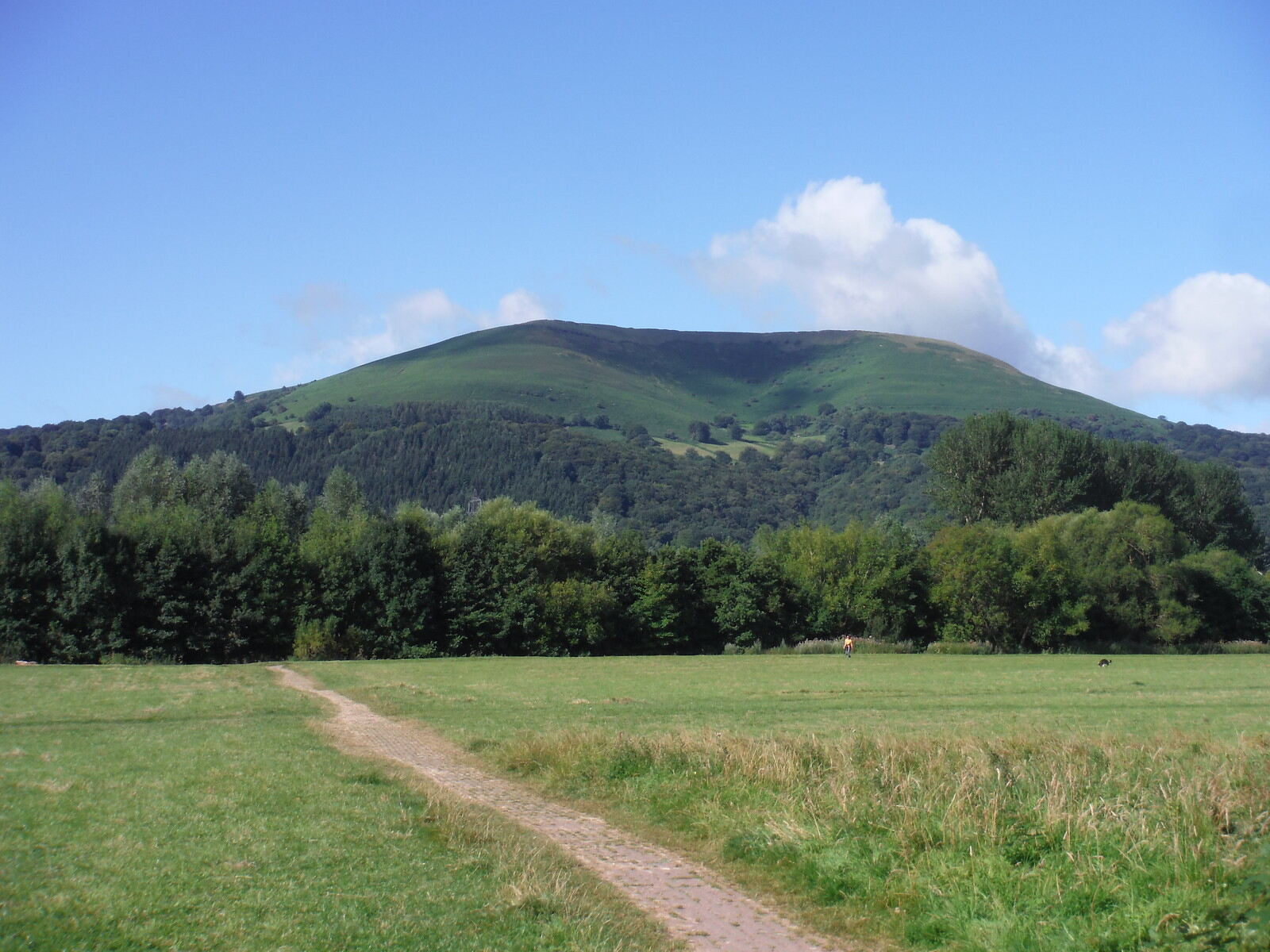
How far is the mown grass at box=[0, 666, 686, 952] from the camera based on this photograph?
8.84 meters

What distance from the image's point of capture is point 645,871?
1171cm

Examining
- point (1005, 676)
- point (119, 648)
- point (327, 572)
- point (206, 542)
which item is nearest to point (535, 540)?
point (327, 572)

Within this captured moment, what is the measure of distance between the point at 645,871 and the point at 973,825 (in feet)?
12.2

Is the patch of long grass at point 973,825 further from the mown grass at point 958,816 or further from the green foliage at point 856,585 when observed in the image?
the green foliage at point 856,585

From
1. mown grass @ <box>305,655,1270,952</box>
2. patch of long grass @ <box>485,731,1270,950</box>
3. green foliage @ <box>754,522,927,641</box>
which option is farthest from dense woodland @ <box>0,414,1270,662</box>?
patch of long grass @ <box>485,731,1270,950</box>

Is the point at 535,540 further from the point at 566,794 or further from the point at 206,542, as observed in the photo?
the point at 566,794

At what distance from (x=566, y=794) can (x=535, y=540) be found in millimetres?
60602

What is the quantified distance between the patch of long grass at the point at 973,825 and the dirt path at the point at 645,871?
2.12 ft

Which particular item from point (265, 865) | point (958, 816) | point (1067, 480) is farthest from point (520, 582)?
point (1067, 480)

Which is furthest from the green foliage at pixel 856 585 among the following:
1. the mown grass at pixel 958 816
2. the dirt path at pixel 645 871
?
the dirt path at pixel 645 871

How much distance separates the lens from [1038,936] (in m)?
8.76

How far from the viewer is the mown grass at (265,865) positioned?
8844 mm

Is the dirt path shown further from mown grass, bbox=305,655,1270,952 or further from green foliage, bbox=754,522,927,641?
green foliage, bbox=754,522,927,641

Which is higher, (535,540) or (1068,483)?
(1068,483)
